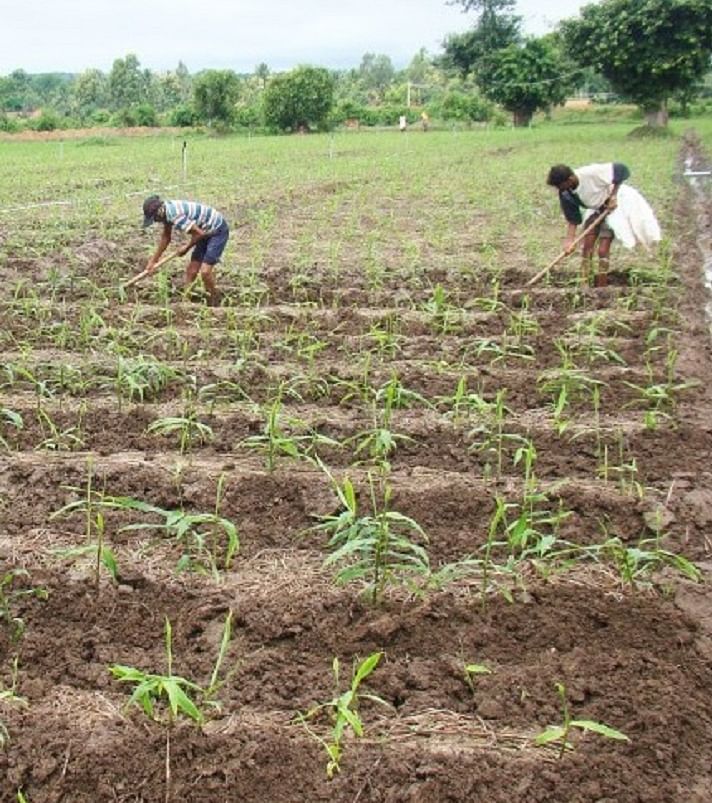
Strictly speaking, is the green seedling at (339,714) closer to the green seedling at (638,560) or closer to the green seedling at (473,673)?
the green seedling at (473,673)

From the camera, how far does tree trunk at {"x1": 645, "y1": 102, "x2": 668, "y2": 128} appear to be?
3431 centimetres

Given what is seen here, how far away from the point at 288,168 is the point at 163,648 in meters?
20.4

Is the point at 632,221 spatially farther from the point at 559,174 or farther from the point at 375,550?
the point at 375,550

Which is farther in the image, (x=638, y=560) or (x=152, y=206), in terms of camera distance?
(x=152, y=206)

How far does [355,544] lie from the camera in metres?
3.39

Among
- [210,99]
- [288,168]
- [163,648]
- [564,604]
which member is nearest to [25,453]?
[163,648]

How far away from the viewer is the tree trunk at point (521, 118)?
4566 centimetres

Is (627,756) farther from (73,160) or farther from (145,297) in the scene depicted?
(73,160)

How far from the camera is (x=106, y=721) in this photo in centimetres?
282

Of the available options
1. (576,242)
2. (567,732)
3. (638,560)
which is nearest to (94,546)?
(567,732)

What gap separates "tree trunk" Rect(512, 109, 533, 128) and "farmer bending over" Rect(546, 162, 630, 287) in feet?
128

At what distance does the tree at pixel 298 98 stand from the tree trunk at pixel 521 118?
28.3 feet

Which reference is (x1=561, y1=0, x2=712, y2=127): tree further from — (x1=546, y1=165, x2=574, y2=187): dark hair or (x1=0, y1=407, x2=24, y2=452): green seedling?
(x1=0, y1=407, x2=24, y2=452): green seedling

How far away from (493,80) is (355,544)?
148 feet
